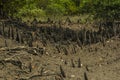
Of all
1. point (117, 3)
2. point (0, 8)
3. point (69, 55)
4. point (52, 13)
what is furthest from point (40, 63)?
point (52, 13)

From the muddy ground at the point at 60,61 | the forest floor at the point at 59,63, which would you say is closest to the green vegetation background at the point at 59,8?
the muddy ground at the point at 60,61

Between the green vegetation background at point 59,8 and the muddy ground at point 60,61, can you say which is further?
the green vegetation background at point 59,8

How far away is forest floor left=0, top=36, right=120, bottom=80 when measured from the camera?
5.62 meters

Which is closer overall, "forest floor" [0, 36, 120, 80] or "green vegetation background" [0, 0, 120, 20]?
"forest floor" [0, 36, 120, 80]

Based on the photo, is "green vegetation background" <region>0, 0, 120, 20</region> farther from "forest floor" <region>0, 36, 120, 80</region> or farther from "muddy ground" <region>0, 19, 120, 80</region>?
"forest floor" <region>0, 36, 120, 80</region>

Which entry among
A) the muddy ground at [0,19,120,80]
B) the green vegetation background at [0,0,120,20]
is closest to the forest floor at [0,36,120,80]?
the muddy ground at [0,19,120,80]

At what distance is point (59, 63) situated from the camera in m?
6.45

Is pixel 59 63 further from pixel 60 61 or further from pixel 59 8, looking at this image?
pixel 59 8

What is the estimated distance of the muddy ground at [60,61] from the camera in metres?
5.64

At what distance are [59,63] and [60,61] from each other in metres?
0.18

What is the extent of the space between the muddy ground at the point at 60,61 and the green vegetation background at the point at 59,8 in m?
3.60

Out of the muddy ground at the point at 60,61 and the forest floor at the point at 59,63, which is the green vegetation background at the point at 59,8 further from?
the forest floor at the point at 59,63

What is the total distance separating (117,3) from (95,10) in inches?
46.0

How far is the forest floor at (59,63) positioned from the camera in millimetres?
5621
